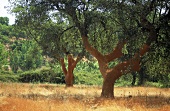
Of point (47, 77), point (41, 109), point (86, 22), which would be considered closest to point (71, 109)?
point (41, 109)

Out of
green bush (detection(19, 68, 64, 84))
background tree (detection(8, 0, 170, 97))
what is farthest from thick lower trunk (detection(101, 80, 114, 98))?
green bush (detection(19, 68, 64, 84))

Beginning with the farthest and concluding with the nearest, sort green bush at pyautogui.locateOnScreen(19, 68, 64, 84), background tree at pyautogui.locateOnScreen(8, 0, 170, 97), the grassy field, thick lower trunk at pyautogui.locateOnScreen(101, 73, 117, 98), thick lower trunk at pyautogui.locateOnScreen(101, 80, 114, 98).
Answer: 1. green bush at pyautogui.locateOnScreen(19, 68, 64, 84)
2. thick lower trunk at pyautogui.locateOnScreen(101, 73, 117, 98)
3. thick lower trunk at pyautogui.locateOnScreen(101, 80, 114, 98)
4. background tree at pyautogui.locateOnScreen(8, 0, 170, 97)
5. the grassy field

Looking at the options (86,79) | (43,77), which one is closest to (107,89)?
(43,77)

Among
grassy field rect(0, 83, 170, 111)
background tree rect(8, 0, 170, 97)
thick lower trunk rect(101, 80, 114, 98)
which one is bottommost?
grassy field rect(0, 83, 170, 111)

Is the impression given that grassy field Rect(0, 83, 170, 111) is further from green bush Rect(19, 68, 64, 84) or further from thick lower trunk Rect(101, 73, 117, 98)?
green bush Rect(19, 68, 64, 84)

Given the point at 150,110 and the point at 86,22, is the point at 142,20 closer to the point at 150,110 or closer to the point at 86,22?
the point at 86,22

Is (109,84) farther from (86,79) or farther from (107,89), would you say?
(86,79)

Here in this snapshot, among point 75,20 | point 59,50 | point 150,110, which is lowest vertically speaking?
point 150,110

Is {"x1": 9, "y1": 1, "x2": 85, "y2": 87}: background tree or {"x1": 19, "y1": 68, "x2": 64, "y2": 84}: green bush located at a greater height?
{"x1": 9, "y1": 1, "x2": 85, "y2": 87}: background tree

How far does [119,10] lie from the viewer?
1677 centimetres

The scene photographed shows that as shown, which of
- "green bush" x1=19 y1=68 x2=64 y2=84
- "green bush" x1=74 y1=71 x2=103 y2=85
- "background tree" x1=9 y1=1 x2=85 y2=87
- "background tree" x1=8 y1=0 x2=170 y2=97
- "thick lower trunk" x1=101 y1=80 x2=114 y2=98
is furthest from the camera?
"green bush" x1=74 y1=71 x2=103 y2=85

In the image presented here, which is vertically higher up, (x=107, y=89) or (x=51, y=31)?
(x=51, y=31)

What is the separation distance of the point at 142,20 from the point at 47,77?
113 feet

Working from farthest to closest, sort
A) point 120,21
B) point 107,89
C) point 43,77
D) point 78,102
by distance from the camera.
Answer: point 43,77 → point 107,89 → point 120,21 → point 78,102
